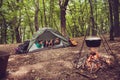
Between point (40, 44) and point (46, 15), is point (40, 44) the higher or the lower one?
the lower one

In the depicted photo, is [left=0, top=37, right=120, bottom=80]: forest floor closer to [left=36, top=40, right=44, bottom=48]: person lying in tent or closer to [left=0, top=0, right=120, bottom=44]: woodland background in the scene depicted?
[left=36, top=40, right=44, bottom=48]: person lying in tent

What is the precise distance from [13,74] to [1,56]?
3.04ft

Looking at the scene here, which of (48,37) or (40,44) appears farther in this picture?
(48,37)

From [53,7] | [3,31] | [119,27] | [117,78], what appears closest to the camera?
[117,78]

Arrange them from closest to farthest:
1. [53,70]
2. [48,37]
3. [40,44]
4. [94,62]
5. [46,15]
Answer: [94,62], [53,70], [40,44], [48,37], [46,15]

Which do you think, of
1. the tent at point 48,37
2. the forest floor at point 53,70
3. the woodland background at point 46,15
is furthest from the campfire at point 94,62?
the woodland background at point 46,15

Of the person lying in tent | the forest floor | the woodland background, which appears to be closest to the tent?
the person lying in tent

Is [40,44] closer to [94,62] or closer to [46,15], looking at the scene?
[94,62]

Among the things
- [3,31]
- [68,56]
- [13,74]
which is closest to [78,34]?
[3,31]

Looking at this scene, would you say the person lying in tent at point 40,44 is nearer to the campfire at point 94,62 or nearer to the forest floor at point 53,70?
the forest floor at point 53,70

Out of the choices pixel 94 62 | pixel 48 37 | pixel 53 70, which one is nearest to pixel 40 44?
pixel 48 37

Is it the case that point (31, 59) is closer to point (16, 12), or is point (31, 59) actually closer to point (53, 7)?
point (16, 12)

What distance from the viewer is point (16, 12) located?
19.5 m

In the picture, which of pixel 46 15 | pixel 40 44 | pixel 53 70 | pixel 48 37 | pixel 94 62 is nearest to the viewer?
pixel 94 62
